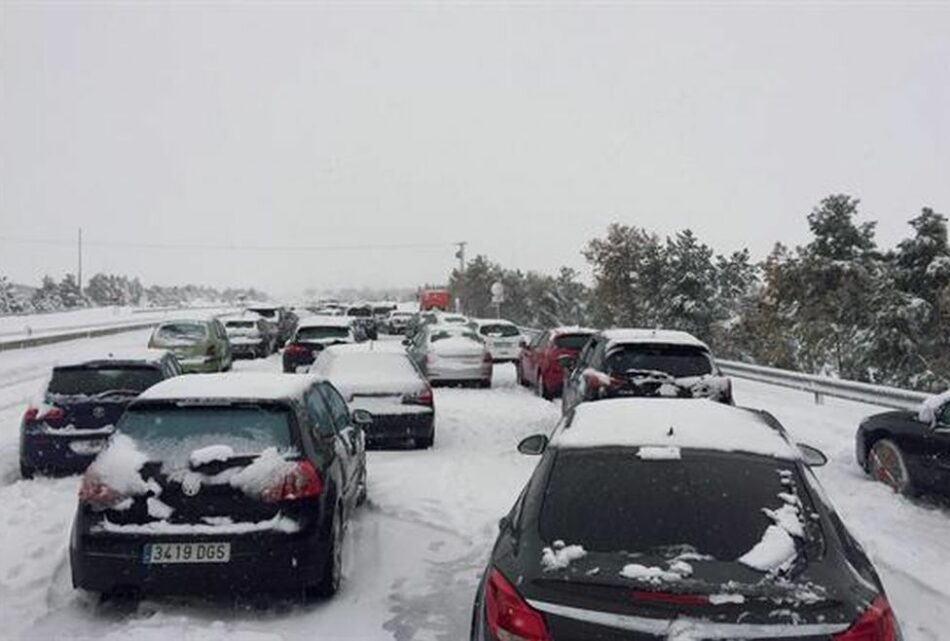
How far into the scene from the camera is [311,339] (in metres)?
22.8

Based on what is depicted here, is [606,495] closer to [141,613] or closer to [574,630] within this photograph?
[574,630]

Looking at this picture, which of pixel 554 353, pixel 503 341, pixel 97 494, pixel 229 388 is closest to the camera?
pixel 97 494

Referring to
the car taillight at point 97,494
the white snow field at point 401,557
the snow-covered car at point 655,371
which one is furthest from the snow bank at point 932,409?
the car taillight at point 97,494

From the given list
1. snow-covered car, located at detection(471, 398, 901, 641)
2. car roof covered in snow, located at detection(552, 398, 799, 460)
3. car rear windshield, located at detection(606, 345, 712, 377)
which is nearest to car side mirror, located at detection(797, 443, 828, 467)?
car roof covered in snow, located at detection(552, 398, 799, 460)

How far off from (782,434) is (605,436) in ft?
3.16

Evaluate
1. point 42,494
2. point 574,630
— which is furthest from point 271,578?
point 42,494

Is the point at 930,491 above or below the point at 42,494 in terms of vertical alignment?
above

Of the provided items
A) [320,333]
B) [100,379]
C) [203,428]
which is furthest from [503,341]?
[203,428]

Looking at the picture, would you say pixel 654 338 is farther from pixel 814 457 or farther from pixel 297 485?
pixel 297 485

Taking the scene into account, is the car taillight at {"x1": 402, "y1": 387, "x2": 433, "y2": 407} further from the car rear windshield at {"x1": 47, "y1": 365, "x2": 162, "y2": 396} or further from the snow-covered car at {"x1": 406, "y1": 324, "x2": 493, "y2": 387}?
the snow-covered car at {"x1": 406, "y1": 324, "x2": 493, "y2": 387}

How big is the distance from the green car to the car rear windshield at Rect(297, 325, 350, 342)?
2153 millimetres

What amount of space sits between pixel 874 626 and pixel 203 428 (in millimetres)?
4267

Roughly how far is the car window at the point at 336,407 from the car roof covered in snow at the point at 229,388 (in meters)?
0.73

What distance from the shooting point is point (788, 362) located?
114 feet
